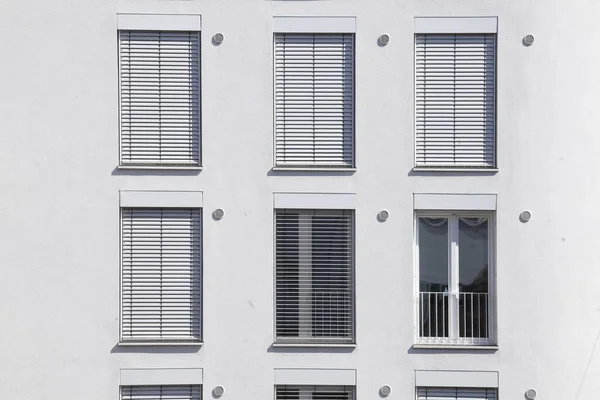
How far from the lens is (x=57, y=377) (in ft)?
41.2

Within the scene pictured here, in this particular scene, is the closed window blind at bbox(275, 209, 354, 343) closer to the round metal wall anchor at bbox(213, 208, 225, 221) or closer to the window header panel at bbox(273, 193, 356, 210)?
the window header panel at bbox(273, 193, 356, 210)

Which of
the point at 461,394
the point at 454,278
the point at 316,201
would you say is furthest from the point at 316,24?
the point at 461,394

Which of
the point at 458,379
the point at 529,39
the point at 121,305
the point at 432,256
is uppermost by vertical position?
the point at 529,39

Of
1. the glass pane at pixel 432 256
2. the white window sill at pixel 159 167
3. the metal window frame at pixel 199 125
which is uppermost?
the metal window frame at pixel 199 125

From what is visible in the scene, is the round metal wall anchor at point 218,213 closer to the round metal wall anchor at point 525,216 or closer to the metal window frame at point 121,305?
the metal window frame at point 121,305

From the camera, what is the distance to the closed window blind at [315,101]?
12.9 m

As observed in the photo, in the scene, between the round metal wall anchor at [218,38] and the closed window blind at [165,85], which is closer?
the round metal wall anchor at [218,38]

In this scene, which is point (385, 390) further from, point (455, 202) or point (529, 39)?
point (529, 39)

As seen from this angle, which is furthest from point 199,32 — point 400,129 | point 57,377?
point 57,377

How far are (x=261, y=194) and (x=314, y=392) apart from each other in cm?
310

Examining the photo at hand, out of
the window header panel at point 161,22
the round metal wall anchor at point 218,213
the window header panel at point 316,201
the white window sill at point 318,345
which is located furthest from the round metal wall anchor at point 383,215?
the window header panel at point 161,22

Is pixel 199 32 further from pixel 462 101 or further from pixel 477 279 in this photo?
pixel 477 279

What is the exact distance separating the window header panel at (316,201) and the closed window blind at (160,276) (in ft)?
4.25

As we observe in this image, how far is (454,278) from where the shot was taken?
Answer: 12938mm
